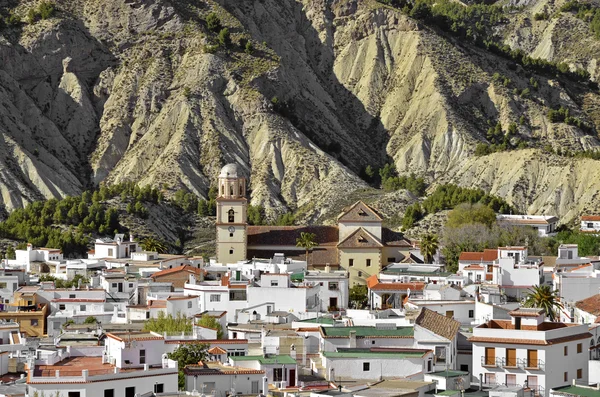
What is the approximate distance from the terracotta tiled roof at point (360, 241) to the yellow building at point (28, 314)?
32796mm

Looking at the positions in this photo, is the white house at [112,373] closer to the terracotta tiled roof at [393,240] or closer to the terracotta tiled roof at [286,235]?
the terracotta tiled roof at [286,235]

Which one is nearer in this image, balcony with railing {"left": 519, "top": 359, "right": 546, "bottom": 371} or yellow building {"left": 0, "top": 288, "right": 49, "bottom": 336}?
balcony with railing {"left": 519, "top": 359, "right": 546, "bottom": 371}

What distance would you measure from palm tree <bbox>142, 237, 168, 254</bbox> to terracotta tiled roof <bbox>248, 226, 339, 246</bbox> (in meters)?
11.4

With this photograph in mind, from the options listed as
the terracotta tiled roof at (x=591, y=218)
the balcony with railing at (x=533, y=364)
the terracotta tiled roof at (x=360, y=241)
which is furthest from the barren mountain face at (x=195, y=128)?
the balcony with railing at (x=533, y=364)

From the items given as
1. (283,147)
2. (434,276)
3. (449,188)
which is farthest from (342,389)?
(283,147)

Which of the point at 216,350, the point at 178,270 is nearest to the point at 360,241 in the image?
the point at 178,270

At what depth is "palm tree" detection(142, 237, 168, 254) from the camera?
13598cm

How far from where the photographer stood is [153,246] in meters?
137

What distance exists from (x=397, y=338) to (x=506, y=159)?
109m

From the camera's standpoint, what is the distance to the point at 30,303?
93.9 metres

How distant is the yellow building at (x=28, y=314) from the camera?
8775 centimetres

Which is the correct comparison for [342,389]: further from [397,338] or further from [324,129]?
[324,129]

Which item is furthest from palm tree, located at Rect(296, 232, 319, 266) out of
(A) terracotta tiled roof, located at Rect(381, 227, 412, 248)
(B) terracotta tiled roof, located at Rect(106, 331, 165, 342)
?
(B) terracotta tiled roof, located at Rect(106, 331, 165, 342)

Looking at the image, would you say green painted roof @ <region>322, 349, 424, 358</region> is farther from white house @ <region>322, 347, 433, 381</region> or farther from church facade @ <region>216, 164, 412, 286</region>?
church facade @ <region>216, 164, 412, 286</region>
